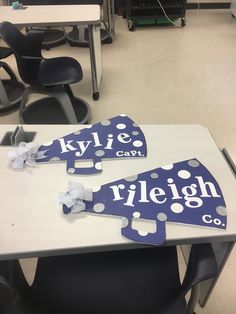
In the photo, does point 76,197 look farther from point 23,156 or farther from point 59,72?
point 59,72

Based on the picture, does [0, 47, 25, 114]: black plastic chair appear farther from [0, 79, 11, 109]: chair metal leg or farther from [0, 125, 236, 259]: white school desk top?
A: [0, 125, 236, 259]: white school desk top

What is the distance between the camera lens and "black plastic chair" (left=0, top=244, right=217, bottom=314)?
79cm

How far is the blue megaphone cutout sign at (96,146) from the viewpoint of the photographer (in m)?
0.97

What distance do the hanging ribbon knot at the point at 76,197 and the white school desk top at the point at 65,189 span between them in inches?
1.0

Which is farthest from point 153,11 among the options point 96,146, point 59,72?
point 96,146

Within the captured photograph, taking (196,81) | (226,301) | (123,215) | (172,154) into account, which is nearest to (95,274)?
(123,215)

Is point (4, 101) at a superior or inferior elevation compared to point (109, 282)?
inferior

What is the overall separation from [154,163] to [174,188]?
0.45 ft

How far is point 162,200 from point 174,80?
2.51 metres

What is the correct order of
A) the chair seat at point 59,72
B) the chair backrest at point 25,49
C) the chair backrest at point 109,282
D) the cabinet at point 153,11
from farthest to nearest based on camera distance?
the cabinet at point 153,11 → the chair seat at point 59,72 → the chair backrest at point 25,49 → the chair backrest at point 109,282

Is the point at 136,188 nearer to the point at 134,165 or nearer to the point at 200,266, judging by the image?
the point at 134,165

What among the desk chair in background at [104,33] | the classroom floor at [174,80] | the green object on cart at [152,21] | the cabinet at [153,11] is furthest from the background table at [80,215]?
the green object on cart at [152,21]

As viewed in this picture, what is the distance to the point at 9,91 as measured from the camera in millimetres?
2865

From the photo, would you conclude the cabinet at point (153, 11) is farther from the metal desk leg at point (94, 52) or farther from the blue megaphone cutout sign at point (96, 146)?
the blue megaphone cutout sign at point (96, 146)
